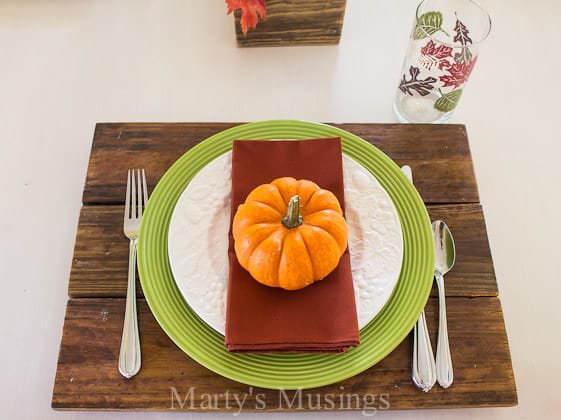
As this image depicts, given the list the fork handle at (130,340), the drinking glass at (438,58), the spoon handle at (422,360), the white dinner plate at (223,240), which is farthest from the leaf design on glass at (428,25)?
the fork handle at (130,340)

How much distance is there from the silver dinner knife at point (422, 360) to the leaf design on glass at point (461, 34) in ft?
1.65

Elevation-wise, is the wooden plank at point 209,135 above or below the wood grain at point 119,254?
above

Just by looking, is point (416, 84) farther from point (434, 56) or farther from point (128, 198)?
point (128, 198)

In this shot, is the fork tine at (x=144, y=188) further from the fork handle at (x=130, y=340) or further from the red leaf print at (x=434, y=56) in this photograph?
the red leaf print at (x=434, y=56)

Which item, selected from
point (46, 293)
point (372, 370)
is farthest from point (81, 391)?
point (372, 370)

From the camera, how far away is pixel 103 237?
80 cm

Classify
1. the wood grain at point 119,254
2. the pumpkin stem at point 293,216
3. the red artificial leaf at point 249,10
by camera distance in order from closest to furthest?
1. the pumpkin stem at point 293,216
2. the wood grain at point 119,254
3. the red artificial leaf at point 249,10

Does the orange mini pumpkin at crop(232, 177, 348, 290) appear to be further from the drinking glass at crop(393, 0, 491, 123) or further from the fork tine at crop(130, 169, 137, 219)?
the drinking glass at crop(393, 0, 491, 123)

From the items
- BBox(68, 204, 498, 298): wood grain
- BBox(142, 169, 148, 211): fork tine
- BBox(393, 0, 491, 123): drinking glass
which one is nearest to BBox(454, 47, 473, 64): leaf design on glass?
BBox(393, 0, 491, 123): drinking glass

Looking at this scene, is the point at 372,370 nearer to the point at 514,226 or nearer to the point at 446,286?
the point at 446,286

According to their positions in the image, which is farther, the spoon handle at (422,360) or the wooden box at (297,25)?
the wooden box at (297,25)

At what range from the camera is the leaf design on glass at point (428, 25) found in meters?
0.83

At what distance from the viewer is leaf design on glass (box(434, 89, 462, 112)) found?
0.89 m

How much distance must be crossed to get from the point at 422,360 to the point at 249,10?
0.65 meters
